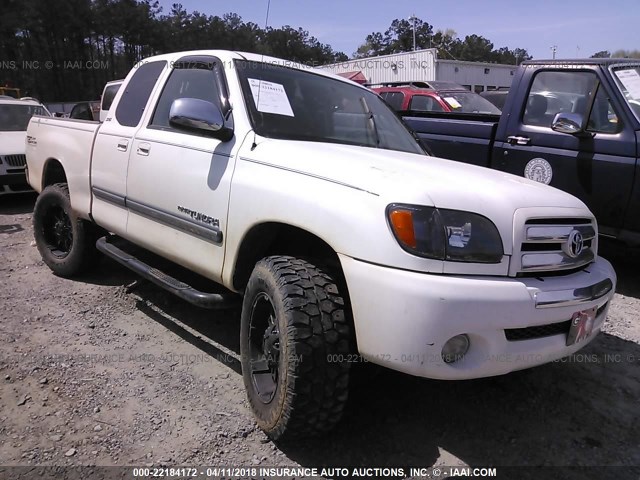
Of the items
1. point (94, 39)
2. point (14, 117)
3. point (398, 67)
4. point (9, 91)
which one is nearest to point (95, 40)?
point (94, 39)

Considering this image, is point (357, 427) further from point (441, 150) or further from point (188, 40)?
point (188, 40)

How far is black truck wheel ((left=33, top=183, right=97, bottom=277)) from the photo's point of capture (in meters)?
4.57

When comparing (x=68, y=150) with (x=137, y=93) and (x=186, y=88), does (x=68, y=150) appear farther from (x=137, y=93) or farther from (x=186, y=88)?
(x=186, y=88)

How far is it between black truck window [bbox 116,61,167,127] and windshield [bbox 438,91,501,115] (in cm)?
703

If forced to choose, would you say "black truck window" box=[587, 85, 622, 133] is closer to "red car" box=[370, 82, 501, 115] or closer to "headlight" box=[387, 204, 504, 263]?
"headlight" box=[387, 204, 504, 263]

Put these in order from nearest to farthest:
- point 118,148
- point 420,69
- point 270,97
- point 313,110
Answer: point 270,97
point 313,110
point 118,148
point 420,69

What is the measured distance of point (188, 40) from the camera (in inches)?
1779

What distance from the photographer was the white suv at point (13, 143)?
26.9 feet

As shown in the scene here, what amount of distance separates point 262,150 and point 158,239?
43.9 inches

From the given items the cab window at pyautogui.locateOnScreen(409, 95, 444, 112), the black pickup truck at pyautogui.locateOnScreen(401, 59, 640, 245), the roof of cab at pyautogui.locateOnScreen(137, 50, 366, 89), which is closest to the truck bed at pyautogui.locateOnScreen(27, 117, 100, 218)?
the roof of cab at pyautogui.locateOnScreen(137, 50, 366, 89)

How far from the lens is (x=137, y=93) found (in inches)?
160

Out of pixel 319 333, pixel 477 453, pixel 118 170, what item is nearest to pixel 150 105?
pixel 118 170

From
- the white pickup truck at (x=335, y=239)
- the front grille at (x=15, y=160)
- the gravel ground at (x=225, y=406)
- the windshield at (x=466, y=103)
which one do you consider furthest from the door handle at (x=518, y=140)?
the front grille at (x=15, y=160)

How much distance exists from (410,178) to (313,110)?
3.82 ft
